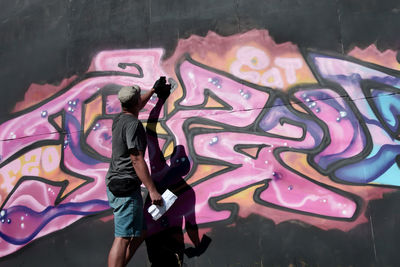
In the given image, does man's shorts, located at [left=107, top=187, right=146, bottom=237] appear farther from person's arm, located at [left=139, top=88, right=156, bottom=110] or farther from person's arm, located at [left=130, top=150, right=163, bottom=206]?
person's arm, located at [left=139, top=88, right=156, bottom=110]

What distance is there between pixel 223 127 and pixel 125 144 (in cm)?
100

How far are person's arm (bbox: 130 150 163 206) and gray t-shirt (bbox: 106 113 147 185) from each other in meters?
0.06

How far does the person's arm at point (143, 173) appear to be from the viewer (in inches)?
134

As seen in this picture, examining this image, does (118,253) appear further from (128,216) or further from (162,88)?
(162,88)

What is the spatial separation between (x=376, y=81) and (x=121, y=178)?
246 cm

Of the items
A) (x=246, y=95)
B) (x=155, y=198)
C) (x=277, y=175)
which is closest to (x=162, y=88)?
(x=246, y=95)

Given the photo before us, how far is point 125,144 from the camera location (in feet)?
11.6

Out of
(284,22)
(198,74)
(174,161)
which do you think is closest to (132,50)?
(198,74)

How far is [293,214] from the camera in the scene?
3.69 metres

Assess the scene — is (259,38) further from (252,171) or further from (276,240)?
(276,240)

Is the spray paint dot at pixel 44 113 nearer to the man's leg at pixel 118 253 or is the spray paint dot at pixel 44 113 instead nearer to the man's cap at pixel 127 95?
the man's cap at pixel 127 95

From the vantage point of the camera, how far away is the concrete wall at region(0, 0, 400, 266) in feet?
11.9

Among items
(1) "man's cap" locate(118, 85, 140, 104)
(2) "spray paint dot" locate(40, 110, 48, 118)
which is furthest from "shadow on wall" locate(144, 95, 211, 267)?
(2) "spray paint dot" locate(40, 110, 48, 118)

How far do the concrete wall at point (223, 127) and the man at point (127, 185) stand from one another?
0.57 m
